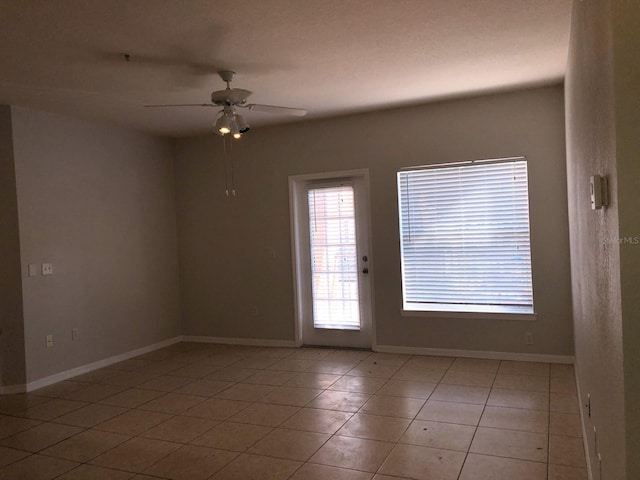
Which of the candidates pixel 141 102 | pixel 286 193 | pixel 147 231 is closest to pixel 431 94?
pixel 286 193

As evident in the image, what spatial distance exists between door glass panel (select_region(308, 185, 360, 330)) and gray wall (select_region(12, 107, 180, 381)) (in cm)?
201

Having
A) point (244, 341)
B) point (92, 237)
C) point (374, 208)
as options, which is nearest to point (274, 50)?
point (374, 208)

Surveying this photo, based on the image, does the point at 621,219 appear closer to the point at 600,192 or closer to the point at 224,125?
the point at 600,192

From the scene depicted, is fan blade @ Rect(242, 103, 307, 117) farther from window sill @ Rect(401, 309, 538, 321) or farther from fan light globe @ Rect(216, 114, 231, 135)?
window sill @ Rect(401, 309, 538, 321)

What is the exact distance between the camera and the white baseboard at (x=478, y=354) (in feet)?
15.7

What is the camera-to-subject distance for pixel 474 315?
5055 mm

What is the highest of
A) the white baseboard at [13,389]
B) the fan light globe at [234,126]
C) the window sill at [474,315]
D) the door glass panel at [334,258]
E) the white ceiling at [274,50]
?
the white ceiling at [274,50]

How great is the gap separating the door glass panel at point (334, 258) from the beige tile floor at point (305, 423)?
0.67 meters

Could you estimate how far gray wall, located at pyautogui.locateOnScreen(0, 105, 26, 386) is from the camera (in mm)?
4613

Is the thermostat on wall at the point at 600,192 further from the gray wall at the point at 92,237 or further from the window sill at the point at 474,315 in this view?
the gray wall at the point at 92,237

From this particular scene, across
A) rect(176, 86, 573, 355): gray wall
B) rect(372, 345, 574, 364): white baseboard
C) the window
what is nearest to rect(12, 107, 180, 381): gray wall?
rect(176, 86, 573, 355): gray wall

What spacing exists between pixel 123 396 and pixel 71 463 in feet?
4.29

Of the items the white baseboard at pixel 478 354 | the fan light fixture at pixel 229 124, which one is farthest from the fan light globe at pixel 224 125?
the white baseboard at pixel 478 354

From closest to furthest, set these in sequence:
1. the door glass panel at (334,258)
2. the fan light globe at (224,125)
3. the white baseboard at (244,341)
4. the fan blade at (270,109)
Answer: the fan light globe at (224,125)
the fan blade at (270,109)
the door glass panel at (334,258)
the white baseboard at (244,341)
